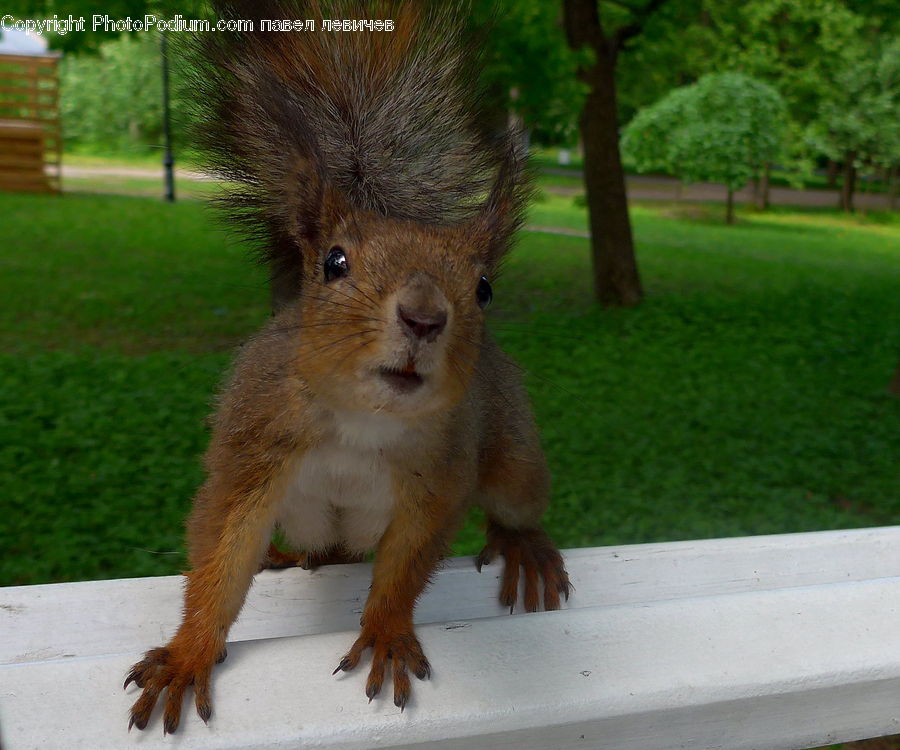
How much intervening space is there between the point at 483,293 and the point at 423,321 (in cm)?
21

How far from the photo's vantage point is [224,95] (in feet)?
4.45

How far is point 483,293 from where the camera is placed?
129 centimetres

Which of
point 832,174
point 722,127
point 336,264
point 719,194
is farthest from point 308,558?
point 832,174

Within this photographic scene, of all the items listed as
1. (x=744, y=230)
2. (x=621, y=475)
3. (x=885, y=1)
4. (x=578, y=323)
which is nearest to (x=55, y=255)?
(x=578, y=323)

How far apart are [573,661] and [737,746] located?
29 cm

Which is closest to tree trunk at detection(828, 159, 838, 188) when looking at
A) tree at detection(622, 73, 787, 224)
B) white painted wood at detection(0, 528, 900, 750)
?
tree at detection(622, 73, 787, 224)

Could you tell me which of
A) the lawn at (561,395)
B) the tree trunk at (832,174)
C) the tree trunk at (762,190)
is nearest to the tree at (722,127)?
the tree trunk at (762,190)

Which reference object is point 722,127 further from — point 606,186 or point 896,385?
point 896,385

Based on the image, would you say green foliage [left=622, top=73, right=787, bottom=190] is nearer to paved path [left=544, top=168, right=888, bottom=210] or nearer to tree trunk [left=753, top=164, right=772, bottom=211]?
tree trunk [left=753, top=164, right=772, bottom=211]

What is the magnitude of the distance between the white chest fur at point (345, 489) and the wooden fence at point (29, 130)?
40.7 feet

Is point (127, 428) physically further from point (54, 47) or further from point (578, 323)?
point (578, 323)

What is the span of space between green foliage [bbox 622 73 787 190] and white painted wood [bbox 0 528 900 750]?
48.7 ft

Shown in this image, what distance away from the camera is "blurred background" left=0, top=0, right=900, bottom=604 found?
10.7 ft

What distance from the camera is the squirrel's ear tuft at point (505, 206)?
1338 mm
